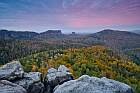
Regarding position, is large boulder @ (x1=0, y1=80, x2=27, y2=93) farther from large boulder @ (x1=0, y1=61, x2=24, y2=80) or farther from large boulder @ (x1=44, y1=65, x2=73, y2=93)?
large boulder @ (x1=44, y1=65, x2=73, y2=93)

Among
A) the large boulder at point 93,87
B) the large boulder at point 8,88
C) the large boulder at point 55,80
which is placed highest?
the large boulder at point 93,87

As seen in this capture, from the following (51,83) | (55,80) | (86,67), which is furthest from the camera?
(86,67)

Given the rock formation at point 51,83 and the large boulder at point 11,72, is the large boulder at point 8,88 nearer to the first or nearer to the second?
the rock formation at point 51,83

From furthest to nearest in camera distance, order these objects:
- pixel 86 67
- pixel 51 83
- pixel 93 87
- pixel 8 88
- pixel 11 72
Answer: pixel 86 67 → pixel 51 83 → pixel 11 72 → pixel 8 88 → pixel 93 87

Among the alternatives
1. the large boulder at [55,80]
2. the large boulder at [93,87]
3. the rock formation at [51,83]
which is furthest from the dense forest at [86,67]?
the large boulder at [93,87]

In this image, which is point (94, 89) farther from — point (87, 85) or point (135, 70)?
point (135, 70)

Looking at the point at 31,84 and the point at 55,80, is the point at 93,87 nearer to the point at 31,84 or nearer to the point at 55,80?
the point at 31,84

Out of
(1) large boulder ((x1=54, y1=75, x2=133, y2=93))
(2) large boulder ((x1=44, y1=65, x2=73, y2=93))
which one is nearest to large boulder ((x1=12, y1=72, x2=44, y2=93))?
(2) large boulder ((x1=44, y1=65, x2=73, y2=93))

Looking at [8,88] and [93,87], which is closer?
[93,87]

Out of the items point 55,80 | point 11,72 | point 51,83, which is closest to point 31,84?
point 11,72

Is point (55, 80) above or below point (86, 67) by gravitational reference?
above

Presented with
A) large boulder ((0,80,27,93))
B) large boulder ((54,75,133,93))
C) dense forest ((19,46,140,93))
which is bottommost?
dense forest ((19,46,140,93))

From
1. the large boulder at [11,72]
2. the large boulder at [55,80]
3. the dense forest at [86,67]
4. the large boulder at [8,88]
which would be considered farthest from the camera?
the dense forest at [86,67]

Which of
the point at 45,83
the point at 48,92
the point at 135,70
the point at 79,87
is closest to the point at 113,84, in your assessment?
the point at 79,87
